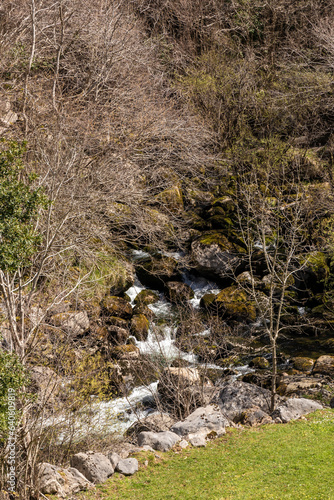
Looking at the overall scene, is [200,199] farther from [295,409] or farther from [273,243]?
[295,409]

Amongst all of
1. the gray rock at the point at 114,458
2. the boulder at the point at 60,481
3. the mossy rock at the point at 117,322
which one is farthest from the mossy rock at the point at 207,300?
the boulder at the point at 60,481

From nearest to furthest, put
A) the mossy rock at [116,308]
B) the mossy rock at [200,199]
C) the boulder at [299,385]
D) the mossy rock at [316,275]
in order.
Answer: the boulder at [299,385] < the mossy rock at [116,308] < the mossy rock at [316,275] < the mossy rock at [200,199]

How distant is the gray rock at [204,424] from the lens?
352 inches

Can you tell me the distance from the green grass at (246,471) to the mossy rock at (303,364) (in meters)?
4.09

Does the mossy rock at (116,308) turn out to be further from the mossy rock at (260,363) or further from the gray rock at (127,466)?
the gray rock at (127,466)

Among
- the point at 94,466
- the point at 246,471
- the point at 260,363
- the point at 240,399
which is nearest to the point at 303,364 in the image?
the point at 260,363

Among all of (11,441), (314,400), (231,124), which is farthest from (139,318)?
(231,124)

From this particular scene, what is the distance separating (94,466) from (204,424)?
97.8 inches

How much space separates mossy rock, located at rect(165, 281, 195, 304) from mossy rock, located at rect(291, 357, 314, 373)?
4.51 m

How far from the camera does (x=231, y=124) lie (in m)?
22.0

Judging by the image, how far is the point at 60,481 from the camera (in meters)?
6.88

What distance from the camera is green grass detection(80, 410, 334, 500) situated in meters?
6.61

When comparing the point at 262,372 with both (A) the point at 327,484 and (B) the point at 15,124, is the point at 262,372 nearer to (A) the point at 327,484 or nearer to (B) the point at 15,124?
(A) the point at 327,484

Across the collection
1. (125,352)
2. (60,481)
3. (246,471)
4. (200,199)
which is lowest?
(125,352)
